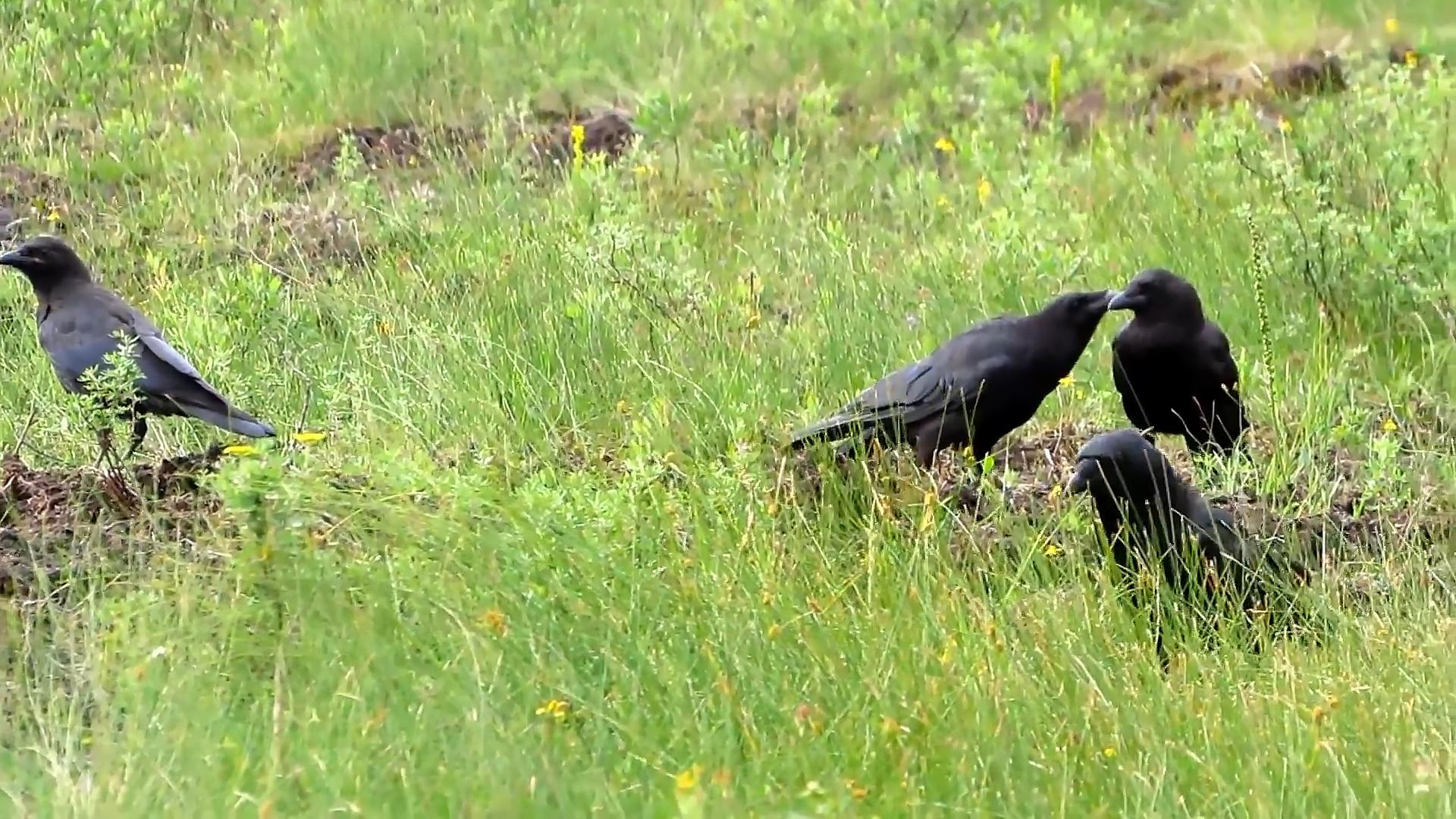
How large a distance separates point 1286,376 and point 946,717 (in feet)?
11.1

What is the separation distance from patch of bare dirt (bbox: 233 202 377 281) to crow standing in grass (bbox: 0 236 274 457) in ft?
5.64

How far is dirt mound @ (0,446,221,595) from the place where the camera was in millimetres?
4758

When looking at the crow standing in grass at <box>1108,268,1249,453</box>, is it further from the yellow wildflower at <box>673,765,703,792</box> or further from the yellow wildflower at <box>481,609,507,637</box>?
the yellow wildflower at <box>673,765,703,792</box>

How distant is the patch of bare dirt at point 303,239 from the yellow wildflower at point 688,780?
5.46 metres

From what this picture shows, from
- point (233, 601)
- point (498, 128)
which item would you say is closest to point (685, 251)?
point (498, 128)

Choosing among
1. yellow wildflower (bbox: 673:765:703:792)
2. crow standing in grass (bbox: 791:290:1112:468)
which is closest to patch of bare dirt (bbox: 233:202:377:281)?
crow standing in grass (bbox: 791:290:1112:468)

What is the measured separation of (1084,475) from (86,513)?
2815 mm

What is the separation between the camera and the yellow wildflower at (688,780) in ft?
10.0

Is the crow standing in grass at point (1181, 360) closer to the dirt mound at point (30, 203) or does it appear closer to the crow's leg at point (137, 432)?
the crow's leg at point (137, 432)

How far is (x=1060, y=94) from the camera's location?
10.3 meters

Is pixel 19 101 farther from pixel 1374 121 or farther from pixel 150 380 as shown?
pixel 1374 121

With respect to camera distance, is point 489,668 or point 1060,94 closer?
point 489,668

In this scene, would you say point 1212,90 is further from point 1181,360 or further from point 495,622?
point 495,622

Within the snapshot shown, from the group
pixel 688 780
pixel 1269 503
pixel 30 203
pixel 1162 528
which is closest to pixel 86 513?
pixel 688 780
